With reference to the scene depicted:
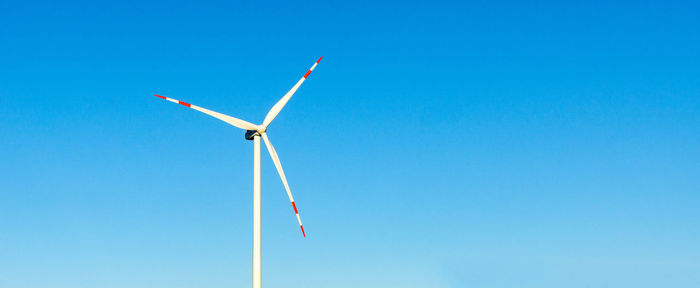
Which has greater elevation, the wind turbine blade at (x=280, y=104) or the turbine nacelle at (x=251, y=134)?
the wind turbine blade at (x=280, y=104)

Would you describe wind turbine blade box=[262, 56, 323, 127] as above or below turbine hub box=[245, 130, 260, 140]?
above

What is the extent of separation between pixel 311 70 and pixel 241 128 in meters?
7.80

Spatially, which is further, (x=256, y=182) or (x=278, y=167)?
(x=278, y=167)

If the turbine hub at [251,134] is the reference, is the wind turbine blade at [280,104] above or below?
above

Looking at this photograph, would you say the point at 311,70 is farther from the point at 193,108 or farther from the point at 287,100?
the point at 193,108

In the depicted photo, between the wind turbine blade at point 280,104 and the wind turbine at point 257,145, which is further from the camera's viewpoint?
the wind turbine blade at point 280,104


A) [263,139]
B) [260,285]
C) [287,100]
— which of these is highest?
[287,100]

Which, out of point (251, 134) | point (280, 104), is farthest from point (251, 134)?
point (280, 104)

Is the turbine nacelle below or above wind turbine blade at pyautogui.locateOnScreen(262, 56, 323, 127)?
below

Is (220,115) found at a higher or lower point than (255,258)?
higher

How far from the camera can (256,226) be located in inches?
2862

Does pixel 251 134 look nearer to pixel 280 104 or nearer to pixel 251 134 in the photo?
pixel 251 134

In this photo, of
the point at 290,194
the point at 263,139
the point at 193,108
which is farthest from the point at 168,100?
the point at 290,194

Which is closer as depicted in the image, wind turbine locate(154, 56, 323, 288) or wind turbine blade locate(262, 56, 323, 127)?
wind turbine locate(154, 56, 323, 288)
